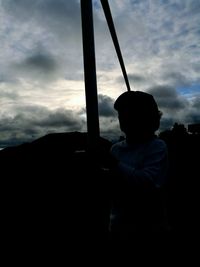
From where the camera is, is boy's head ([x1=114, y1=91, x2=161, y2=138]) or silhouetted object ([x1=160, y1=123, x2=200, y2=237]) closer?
boy's head ([x1=114, y1=91, x2=161, y2=138])

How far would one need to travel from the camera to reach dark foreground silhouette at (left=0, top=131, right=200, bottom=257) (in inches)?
44.3

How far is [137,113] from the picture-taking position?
5.30ft

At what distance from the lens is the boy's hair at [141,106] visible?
162 cm

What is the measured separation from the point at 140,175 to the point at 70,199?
6.33 meters

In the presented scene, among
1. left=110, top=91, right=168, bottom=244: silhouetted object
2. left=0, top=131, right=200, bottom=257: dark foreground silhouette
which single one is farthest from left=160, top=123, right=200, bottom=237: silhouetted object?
left=110, top=91, right=168, bottom=244: silhouetted object

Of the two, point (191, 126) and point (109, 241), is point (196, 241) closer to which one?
point (109, 241)

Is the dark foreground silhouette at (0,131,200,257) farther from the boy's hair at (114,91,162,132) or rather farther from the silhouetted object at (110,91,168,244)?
the boy's hair at (114,91,162,132)

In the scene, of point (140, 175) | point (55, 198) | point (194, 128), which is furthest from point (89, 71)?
point (194, 128)

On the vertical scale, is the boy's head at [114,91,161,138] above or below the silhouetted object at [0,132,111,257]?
above

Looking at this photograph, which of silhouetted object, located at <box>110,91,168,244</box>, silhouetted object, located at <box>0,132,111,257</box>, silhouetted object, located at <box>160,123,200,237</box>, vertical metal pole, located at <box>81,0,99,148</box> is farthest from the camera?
silhouetted object, located at <box>160,123,200,237</box>

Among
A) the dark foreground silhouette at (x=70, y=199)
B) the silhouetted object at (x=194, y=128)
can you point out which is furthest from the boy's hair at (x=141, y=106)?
the silhouetted object at (x=194, y=128)

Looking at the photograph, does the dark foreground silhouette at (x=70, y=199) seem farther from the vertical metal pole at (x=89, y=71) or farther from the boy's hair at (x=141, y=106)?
the boy's hair at (x=141, y=106)

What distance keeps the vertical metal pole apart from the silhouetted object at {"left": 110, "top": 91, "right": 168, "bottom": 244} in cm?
31

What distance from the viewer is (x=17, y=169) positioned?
32688mm
